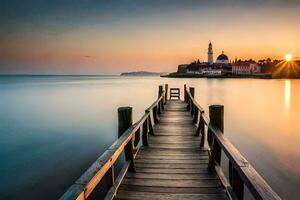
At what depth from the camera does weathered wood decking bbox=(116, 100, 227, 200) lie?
3.84 metres

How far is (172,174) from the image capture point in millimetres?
4633

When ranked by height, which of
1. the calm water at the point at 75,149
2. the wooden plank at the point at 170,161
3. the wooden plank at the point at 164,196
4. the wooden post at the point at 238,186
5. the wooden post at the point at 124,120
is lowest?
the calm water at the point at 75,149

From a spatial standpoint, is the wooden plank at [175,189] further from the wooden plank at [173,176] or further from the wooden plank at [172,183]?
the wooden plank at [173,176]

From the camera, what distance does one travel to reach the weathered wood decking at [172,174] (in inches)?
151

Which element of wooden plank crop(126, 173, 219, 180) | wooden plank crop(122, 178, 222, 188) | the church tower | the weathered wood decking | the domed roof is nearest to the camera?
the weathered wood decking

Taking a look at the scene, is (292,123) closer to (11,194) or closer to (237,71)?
(11,194)

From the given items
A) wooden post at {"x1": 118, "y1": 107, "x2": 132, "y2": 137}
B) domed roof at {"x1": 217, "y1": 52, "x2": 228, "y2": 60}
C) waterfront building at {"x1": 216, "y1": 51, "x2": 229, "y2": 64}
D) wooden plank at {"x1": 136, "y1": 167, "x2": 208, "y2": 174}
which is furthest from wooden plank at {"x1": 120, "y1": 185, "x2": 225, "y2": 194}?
domed roof at {"x1": 217, "y1": 52, "x2": 228, "y2": 60}

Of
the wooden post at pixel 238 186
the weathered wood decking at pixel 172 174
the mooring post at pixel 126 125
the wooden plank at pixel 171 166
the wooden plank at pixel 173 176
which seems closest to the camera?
the wooden post at pixel 238 186

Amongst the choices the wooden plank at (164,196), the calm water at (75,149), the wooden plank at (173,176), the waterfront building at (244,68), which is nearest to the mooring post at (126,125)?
the wooden plank at (173,176)

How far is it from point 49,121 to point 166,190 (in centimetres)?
1853

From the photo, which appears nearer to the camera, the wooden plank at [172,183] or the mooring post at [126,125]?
the wooden plank at [172,183]

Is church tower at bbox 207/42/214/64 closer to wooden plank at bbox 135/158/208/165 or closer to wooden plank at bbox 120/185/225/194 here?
wooden plank at bbox 135/158/208/165

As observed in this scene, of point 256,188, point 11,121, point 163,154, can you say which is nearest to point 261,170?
point 163,154

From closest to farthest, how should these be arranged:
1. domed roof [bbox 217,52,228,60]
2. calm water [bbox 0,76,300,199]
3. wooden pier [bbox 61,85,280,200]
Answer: wooden pier [bbox 61,85,280,200], calm water [bbox 0,76,300,199], domed roof [bbox 217,52,228,60]
